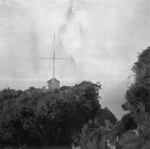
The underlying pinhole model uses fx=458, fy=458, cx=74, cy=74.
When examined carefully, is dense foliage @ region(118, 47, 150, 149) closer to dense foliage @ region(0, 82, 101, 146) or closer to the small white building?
dense foliage @ region(0, 82, 101, 146)

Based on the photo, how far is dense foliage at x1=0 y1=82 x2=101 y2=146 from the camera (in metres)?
43.5

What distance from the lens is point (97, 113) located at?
53.4 m

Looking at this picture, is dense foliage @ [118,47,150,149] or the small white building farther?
the small white building

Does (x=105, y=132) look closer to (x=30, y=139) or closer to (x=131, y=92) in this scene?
(x=131, y=92)

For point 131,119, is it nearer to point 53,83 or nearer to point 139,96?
point 139,96

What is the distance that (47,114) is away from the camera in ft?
155

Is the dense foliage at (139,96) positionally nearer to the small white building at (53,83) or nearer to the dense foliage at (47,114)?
the dense foliage at (47,114)

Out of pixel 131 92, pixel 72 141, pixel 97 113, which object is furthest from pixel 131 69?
pixel 97 113

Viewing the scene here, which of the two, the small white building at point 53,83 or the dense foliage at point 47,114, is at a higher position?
the small white building at point 53,83

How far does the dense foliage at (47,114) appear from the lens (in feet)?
143

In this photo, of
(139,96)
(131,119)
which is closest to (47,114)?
(131,119)

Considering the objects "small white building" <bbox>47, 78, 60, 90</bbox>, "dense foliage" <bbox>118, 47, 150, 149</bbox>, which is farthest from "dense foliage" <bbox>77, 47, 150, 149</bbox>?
"small white building" <bbox>47, 78, 60, 90</bbox>

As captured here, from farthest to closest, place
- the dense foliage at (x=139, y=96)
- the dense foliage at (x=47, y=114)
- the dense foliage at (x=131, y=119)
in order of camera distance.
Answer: the dense foliage at (x=47, y=114), the dense foliage at (x=139, y=96), the dense foliage at (x=131, y=119)

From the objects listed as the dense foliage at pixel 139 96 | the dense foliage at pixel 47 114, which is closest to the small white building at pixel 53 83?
the dense foliage at pixel 47 114
